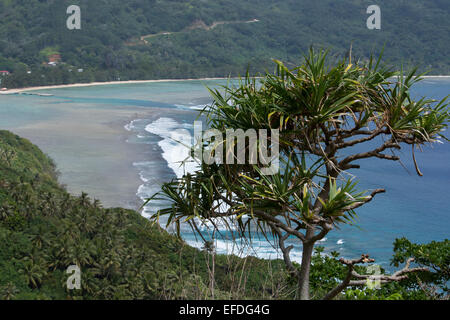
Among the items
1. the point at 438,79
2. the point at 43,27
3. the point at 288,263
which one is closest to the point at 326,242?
the point at 288,263

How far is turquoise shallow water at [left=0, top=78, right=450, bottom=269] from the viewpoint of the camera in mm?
32281

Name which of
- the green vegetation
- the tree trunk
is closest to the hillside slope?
the green vegetation

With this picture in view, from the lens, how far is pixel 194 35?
135 m

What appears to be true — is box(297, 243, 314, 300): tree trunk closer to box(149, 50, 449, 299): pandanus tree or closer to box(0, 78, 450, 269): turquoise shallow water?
box(149, 50, 449, 299): pandanus tree

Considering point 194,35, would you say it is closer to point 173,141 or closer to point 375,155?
point 173,141

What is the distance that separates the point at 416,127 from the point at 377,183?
41.2 meters

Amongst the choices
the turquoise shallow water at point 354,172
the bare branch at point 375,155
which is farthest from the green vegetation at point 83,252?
the bare branch at point 375,155

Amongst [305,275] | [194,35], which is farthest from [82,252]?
[194,35]

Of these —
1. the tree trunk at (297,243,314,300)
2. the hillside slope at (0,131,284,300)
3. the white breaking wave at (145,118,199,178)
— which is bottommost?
the hillside slope at (0,131,284,300)

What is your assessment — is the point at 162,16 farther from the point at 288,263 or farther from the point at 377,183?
the point at 288,263

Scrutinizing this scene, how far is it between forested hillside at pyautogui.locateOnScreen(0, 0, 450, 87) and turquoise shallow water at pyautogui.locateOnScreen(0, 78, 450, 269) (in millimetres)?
27531

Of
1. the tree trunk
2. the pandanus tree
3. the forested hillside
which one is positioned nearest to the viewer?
the pandanus tree

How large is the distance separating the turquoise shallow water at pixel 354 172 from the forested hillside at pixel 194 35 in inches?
1084

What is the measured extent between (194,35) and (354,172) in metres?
98.5
